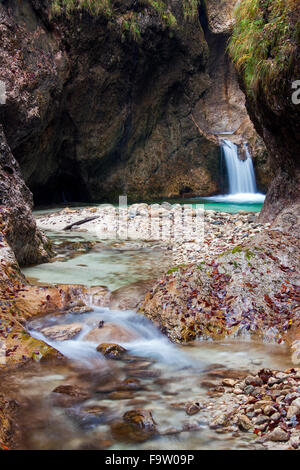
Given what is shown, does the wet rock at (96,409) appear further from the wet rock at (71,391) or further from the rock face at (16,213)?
the rock face at (16,213)

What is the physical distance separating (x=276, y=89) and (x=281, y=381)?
4.57 meters

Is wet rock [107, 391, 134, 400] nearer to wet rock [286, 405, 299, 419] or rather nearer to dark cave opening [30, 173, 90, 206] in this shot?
wet rock [286, 405, 299, 419]

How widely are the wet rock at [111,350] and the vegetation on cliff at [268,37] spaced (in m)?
4.41

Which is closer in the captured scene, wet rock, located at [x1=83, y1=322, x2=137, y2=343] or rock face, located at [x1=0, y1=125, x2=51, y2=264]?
wet rock, located at [x1=83, y1=322, x2=137, y2=343]

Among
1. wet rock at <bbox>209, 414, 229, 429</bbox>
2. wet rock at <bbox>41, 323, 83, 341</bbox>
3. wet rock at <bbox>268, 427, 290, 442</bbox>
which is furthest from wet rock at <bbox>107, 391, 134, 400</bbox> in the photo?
wet rock at <bbox>41, 323, 83, 341</bbox>

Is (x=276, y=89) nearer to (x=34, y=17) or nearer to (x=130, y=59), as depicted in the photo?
(x=34, y=17)

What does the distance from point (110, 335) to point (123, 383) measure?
1.09 meters

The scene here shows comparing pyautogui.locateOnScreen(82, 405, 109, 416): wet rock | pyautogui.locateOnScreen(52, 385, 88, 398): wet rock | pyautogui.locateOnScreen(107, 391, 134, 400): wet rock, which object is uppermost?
pyautogui.locateOnScreen(52, 385, 88, 398): wet rock

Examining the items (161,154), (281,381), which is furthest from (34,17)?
(281,381)

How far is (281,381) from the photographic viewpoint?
3.15m

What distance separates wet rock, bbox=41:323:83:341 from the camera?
444 cm

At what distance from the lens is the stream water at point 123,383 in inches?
105

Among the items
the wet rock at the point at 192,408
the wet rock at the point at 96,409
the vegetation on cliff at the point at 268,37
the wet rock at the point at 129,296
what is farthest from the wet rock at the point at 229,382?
the vegetation on cliff at the point at 268,37

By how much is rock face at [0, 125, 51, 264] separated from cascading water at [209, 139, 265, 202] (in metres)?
12.3
